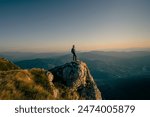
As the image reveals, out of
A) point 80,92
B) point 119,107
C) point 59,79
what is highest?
point 119,107

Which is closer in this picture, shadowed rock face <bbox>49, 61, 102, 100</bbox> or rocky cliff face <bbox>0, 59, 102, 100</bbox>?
rocky cliff face <bbox>0, 59, 102, 100</bbox>

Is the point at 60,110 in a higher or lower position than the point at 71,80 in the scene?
higher

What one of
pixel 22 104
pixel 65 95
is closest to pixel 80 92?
pixel 65 95

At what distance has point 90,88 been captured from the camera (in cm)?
4134

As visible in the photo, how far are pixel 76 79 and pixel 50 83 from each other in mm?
8617

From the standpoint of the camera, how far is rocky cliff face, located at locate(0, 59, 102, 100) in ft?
64.7

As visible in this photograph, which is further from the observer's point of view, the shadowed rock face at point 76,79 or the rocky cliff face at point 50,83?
the shadowed rock face at point 76,79

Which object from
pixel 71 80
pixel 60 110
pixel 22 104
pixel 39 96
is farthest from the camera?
pixel 71 80

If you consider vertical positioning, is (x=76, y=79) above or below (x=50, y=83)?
below

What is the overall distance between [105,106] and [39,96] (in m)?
7.76

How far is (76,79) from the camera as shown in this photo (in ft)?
128

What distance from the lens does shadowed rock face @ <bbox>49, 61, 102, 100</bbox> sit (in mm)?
A: 38031

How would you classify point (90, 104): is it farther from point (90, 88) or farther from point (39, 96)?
point (90, 88)

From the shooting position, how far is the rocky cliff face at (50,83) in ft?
64.7
